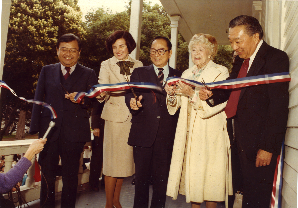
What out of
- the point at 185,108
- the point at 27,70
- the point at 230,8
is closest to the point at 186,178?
the point at 185,108

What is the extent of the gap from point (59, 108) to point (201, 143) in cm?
166

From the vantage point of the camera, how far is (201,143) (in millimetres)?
2639

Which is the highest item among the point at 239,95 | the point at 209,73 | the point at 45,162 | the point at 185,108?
the point at 209,73

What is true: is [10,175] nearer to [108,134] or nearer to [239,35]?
[108,134]

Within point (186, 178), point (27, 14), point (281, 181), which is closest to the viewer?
point (281, 181)

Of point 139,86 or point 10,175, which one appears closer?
point 10,175

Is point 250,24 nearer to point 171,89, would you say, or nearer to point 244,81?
point 244,81

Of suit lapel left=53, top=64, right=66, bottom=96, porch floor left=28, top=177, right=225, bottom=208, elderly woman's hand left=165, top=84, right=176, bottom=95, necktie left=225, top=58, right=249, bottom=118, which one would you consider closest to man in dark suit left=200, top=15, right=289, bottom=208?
necktie left=225, top=58, right=249, bottom=118

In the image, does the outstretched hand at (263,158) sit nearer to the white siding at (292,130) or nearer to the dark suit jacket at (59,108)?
the white siding at (292,130)

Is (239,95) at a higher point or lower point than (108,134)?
higher

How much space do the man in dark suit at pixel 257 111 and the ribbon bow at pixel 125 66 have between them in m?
1.20

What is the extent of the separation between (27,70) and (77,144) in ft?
52.1

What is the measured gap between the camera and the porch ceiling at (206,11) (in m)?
7.72

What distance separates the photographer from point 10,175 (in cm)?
183
